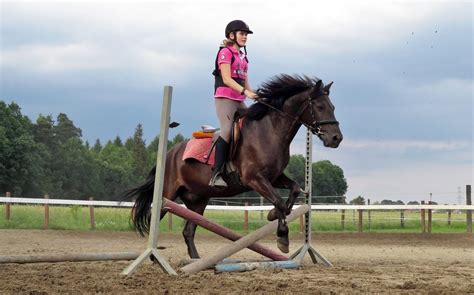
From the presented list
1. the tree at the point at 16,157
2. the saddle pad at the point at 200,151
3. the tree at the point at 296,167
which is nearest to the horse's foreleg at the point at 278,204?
the saddle pad at the point at 200,151

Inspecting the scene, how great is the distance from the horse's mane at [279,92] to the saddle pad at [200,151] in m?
0.75

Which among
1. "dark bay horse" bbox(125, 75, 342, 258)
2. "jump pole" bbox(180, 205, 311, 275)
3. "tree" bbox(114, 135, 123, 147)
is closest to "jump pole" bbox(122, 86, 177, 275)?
"jump pole" bbox(180, 205, 311, 275)

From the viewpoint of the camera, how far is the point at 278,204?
7070 millimetres

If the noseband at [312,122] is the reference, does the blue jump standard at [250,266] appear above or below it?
below

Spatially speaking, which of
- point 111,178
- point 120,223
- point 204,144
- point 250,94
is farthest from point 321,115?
point 111,178

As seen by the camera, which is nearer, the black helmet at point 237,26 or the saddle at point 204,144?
the black helmet at point 237,26

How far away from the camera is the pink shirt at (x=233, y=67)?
759cm

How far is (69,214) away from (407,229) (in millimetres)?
12160

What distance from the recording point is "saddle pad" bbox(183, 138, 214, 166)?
26.7 feet

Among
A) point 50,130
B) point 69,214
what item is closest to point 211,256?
point 69,214

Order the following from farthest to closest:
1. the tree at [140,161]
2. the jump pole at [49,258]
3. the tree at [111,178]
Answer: the tree at [140,161]
the tree at [111,178]
the jump pole at [49,258]

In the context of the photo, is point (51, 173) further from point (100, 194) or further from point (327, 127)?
point (327, 127)

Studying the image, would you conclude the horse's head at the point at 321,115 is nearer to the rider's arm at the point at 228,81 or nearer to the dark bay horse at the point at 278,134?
the dark bay horse at the point at 278,134

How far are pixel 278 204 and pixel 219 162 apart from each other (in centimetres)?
100
